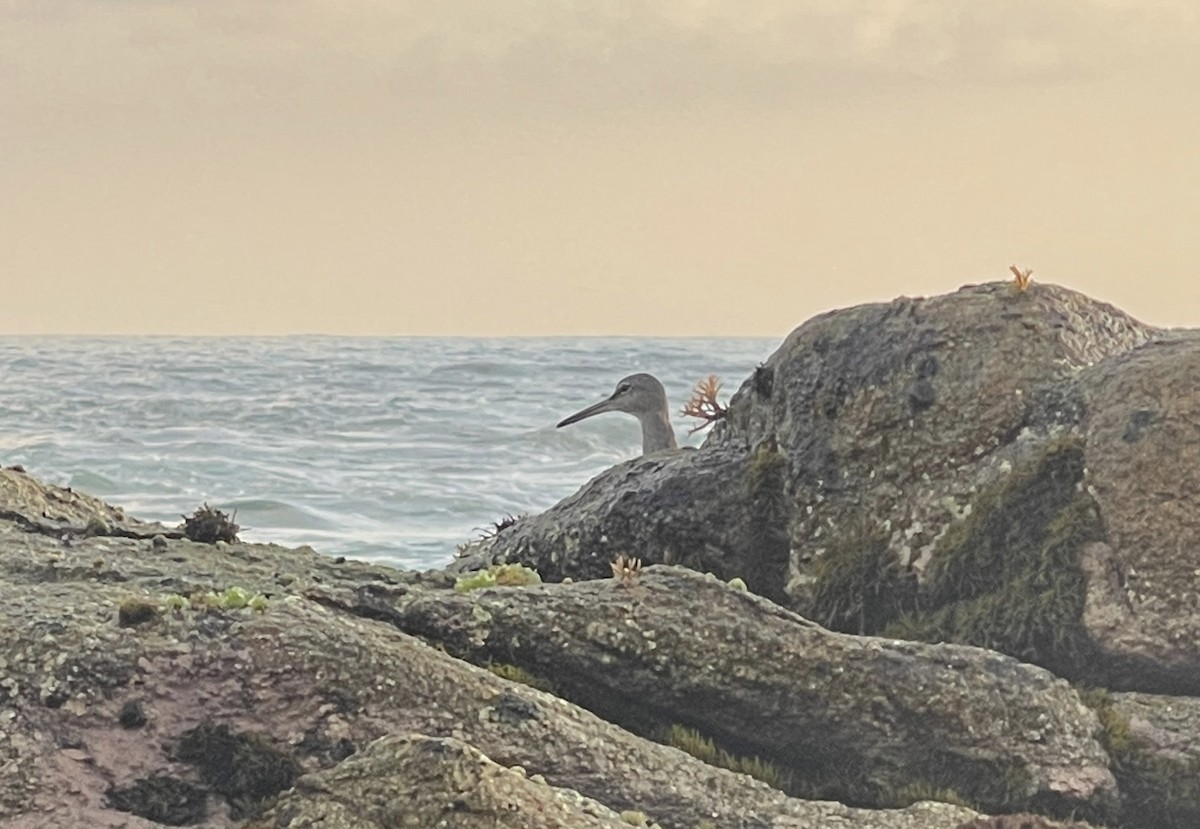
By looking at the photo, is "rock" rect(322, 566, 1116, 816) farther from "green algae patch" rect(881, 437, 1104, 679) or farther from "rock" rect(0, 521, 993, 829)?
"green algae patch" rect(881, 437, 1104, 679)

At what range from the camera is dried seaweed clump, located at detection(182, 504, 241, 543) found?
7.95m

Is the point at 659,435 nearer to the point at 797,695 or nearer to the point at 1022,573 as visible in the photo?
the point at 1022,573

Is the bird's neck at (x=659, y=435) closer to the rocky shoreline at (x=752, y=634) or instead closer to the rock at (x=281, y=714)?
the rocky shoreline at (x=752, y=634)

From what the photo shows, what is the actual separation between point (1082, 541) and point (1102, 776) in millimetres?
1538

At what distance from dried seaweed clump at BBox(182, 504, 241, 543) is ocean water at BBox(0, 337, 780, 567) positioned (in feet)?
17.8

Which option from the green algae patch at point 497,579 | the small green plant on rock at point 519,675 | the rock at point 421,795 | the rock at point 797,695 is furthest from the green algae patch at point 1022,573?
the rock at point 421,795

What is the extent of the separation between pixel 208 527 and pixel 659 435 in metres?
5.61

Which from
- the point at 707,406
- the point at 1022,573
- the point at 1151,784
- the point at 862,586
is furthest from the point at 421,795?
the point at 707,406

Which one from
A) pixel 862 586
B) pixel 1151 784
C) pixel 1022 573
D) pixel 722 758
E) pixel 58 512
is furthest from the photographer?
pixel 58 512

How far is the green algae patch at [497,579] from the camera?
7.18m

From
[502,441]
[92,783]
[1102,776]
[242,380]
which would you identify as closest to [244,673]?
[92,783]

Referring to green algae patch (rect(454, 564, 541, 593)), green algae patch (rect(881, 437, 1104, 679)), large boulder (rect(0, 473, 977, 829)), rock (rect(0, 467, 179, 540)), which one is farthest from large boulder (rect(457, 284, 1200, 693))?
rock (rect(0, 467, 179, 540))

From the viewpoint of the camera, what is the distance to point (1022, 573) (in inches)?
309

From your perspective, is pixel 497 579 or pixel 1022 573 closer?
pixel 497 579
